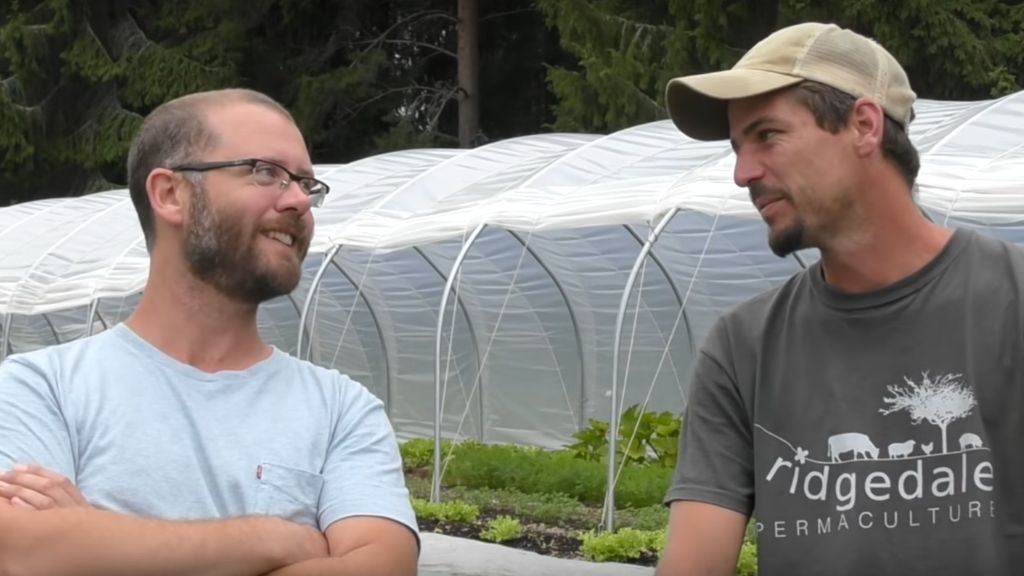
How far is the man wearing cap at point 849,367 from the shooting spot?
103 inches

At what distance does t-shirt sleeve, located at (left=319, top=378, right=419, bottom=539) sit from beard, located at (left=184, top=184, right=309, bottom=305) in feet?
0.86

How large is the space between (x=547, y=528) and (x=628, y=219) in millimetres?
2377

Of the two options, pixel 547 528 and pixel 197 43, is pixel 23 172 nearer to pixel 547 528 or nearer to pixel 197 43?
pixel 197 43

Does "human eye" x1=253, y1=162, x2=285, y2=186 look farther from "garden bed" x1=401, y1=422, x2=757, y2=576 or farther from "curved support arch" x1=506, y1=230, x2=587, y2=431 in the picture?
"curved support arch" x1=506, y1=230, x2=587, y2=431

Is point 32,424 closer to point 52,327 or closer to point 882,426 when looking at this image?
point 882,426

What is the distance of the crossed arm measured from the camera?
2.67 m

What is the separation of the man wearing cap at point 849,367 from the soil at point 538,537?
752 centimetres

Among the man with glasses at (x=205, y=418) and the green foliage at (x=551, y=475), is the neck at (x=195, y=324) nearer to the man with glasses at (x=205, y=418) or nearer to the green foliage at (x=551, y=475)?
the man with glasses at (x=205, y=418)

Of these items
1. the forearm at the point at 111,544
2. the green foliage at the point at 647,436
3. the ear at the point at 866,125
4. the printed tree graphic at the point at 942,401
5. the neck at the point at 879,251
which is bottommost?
the green foliage at the point at 647,436

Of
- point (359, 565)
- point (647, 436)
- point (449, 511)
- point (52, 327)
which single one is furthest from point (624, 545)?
point (52, 327)

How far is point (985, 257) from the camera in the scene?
8.91 feet

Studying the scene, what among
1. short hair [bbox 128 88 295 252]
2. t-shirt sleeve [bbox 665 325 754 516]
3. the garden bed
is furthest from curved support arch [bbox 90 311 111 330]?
t-shirt sleeve [bbox 665 325 754 516]

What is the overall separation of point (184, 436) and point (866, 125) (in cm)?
132

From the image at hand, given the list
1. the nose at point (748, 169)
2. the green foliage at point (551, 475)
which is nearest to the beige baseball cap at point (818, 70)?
the nose at point (748, 169)
